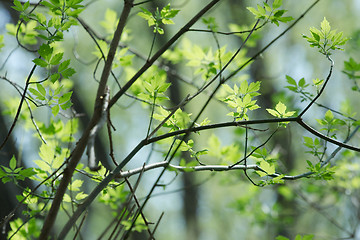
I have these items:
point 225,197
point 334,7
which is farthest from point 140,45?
point 225,197

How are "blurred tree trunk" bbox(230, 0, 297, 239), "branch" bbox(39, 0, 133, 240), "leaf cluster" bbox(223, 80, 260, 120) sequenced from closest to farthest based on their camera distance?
"branch" bbox(39, 0, 133, 240), "leaf cluster" bbox(223, 80, 260, 120), "blurred tree trunk" bbox(230, 0, 297, 239)

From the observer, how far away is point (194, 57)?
78.5 inches

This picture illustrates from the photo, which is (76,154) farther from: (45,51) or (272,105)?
(272,105)

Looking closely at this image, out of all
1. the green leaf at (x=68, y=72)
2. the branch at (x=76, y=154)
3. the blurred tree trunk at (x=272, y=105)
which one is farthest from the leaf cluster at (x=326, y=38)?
the blurred tree trunk at (x=272, y=105)

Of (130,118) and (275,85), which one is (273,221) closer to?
(275,85)

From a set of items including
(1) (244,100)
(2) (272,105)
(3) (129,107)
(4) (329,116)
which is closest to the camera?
(1) (244,100)

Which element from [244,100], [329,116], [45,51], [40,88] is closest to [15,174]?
[40,88]

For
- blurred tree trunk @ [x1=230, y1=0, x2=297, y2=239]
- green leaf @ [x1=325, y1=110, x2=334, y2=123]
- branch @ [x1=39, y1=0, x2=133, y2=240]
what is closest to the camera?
branch @ [x1=39, y1=0, x2=133, y2=240]

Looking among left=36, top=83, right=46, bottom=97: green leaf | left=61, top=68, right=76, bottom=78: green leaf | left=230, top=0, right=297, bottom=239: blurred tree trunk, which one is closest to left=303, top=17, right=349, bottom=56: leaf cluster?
left=61, top=68, right=76, bottom=78: green leaf

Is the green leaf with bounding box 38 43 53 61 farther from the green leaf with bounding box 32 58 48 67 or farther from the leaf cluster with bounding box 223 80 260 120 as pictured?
the leaf cluster with bounding box 223 80 260 120

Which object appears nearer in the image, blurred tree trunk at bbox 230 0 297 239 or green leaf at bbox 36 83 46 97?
green leaf at bbox 36 83 46 97

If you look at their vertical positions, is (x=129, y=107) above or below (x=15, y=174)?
above

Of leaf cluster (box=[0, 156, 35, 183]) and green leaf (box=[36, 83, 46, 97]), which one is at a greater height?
green leaf (box=[36, 83, 46, 97])

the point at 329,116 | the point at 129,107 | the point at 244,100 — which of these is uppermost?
the point at 129,107
